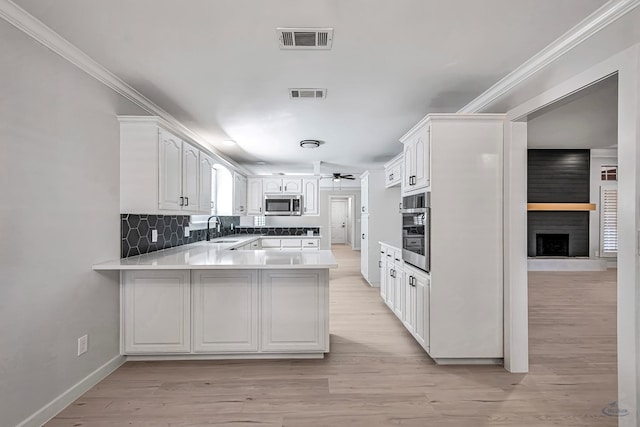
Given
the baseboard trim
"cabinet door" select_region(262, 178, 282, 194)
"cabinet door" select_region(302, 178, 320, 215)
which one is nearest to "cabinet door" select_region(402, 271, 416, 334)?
the baseboard trim

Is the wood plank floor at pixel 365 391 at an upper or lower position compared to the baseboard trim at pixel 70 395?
lower

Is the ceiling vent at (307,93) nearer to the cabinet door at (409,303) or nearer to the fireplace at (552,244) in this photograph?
the cabinet door at (409,303)

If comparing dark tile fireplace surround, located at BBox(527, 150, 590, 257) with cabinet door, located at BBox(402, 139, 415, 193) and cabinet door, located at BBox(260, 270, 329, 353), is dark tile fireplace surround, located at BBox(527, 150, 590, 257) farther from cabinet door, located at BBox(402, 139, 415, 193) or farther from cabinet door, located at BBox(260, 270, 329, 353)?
cabinet door, located at BBox(260, 270, 329, 353)

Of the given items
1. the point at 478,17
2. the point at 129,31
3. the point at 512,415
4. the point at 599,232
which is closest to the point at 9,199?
the point at 129,31

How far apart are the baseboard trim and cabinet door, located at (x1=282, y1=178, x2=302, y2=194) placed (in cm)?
428

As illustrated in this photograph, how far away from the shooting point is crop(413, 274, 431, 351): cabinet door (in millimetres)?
2705

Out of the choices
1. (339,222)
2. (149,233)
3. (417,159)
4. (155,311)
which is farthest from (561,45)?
(339,222)

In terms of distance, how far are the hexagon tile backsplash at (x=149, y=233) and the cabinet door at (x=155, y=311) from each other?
1.04 ft

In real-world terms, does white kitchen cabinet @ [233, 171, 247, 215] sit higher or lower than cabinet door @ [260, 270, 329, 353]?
higher

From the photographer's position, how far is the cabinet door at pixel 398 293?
11.3 ft

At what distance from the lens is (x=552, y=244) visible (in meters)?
6.82

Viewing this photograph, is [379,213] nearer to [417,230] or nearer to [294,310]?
[417,230]

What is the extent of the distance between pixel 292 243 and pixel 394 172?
2586mm

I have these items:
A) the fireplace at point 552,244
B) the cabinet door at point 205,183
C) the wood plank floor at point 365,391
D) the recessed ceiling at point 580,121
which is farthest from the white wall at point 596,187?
the cabinet door at point 205,183
